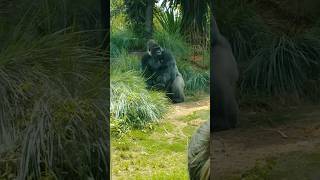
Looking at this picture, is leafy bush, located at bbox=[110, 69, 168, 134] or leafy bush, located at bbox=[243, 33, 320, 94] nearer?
leafy bush, located at bbox=[243, 33, 320, 94]

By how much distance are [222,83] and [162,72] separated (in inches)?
17.1

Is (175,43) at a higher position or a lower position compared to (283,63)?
higher

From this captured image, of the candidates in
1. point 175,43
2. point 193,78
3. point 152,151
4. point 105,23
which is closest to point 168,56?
point 175,43

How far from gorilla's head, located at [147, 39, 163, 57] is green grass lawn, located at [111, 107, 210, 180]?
19.0 inches

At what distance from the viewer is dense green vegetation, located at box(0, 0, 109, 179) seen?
3.19 m

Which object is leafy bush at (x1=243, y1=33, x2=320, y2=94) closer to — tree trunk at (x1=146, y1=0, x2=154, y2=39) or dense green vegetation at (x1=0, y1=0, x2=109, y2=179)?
tree trunk at (x1=146, y1=0, x2=154, y2=39)

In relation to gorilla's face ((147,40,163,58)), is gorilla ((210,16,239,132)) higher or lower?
lower

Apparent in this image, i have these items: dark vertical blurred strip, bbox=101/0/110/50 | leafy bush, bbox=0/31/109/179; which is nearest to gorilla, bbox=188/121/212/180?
leafy bush, bbox=0/31/109/179

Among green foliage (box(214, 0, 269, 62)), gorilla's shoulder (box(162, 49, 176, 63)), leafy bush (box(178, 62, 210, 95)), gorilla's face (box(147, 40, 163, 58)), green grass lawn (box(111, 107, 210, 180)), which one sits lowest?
green grass lawn (box(111, 107, 210, 180))

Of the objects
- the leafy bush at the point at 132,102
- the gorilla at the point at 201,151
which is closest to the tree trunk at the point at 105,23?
the leafy bush at the point at 132,102

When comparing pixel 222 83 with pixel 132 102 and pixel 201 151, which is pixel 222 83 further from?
pixel 132 102

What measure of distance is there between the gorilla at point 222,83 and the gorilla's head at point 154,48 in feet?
1.21

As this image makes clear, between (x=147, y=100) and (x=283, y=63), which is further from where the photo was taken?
(x=147, y=100)

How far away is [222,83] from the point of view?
3.21m
